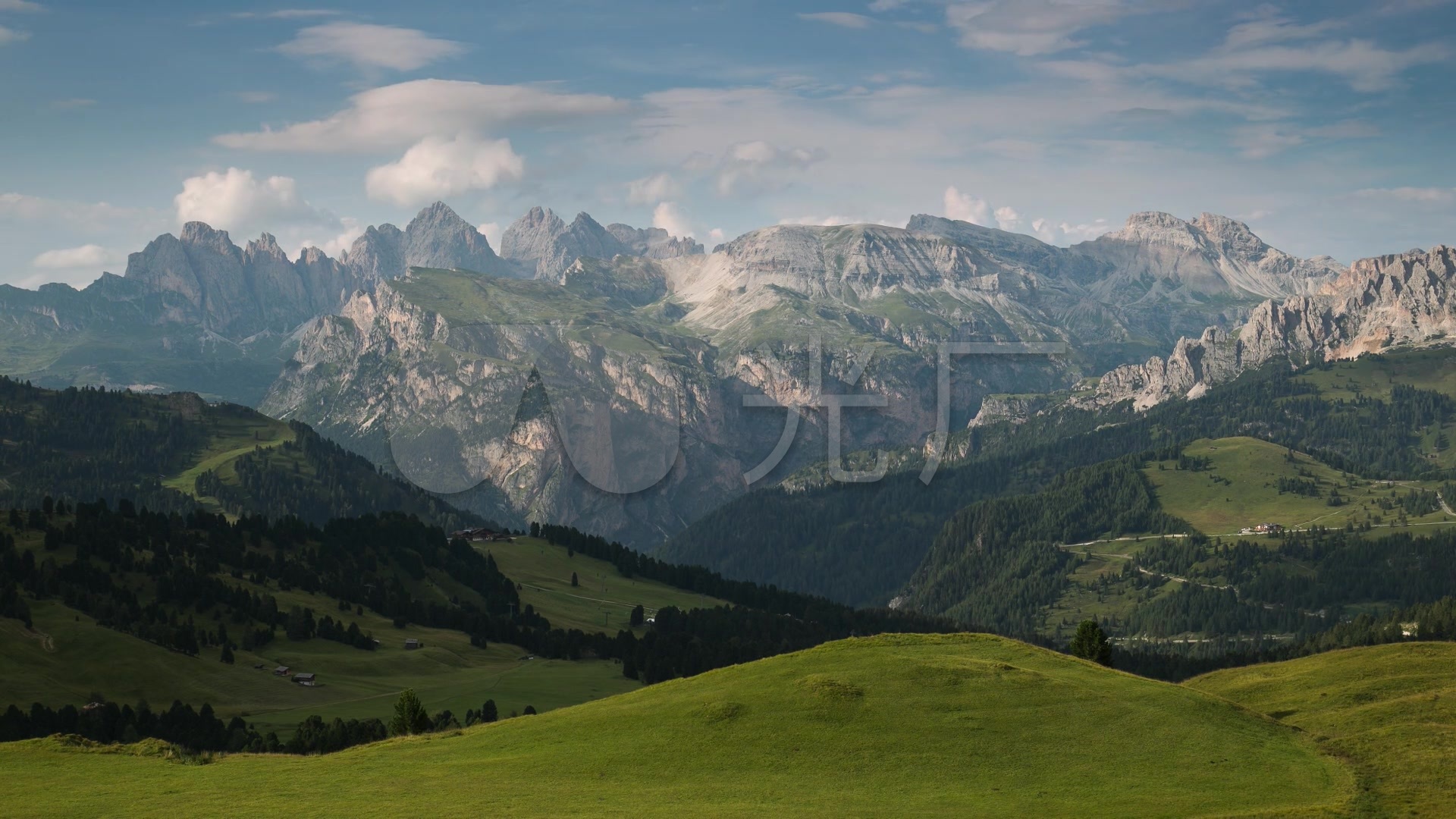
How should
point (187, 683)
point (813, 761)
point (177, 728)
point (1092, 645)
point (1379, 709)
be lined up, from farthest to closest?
point (187, 683) < point (177, 728) < point (1092, 645) < point (1379, 709) < point (813, 761)

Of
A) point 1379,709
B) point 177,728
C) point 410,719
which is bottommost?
point 177,728

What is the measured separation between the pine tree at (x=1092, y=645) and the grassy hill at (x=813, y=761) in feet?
102

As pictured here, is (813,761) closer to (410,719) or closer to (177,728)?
(410,719)

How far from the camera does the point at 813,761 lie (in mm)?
72062

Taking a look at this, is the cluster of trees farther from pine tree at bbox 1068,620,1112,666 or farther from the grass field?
the grass field

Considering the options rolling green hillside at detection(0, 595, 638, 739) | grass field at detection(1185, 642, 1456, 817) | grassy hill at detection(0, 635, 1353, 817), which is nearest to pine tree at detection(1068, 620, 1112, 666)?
grass field at detection(1185, 642, 1456, 817)

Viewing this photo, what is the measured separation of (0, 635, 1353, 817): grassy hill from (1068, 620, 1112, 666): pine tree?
31.0 meters

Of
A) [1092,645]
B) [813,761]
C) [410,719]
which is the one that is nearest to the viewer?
[813,761]

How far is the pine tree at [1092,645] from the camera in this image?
4692 inches

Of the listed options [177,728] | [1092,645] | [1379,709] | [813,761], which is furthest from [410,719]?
[1379,709]

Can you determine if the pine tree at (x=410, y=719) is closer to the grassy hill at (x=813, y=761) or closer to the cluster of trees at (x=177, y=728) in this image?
the grassy hill at (x=813, y=761)

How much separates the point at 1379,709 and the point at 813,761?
4062cm

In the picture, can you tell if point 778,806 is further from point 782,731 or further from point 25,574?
point 25,574

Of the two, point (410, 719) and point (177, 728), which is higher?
point (410, 719)
